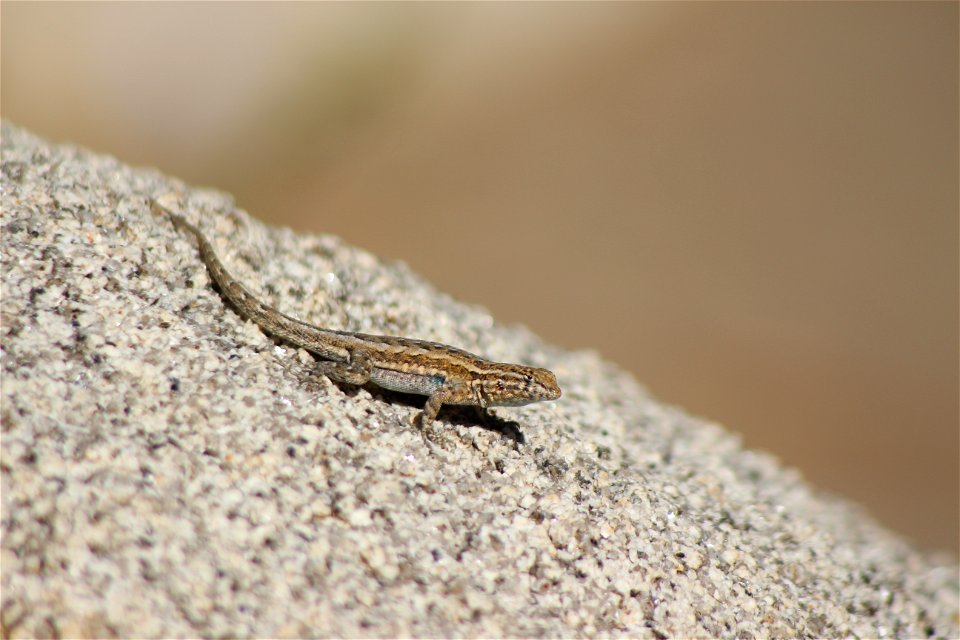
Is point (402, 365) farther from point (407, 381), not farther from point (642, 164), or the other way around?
point (642, 164)

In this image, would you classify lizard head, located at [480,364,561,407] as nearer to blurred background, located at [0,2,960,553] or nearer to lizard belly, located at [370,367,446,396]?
lizard belly, located at [370,367,446,396]

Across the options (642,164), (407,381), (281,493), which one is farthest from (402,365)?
(642,164)

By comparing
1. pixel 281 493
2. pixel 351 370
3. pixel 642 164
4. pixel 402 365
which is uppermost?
pixel 642 164

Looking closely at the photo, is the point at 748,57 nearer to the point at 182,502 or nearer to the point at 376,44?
the point at 376,44

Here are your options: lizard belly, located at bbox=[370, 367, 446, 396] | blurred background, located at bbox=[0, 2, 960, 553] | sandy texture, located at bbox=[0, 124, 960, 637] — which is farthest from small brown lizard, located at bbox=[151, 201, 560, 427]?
blurred background, located at bbox=[0, 2, 960, 553]

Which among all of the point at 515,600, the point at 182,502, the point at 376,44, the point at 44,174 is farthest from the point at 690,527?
the point at 376,44

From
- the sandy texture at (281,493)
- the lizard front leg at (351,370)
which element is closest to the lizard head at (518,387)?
the sandy texture at (281,493)

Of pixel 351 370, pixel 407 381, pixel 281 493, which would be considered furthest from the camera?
pixel 407 381

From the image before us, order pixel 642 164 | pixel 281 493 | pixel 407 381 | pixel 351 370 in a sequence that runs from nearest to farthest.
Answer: pixel 281 493
pixel 351 370
pixel 407 381
pixel 642 164
